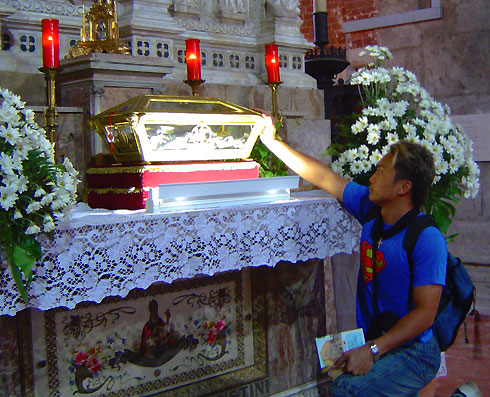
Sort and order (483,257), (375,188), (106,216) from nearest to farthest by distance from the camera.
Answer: (106,216) < (375,188) < (483,257)

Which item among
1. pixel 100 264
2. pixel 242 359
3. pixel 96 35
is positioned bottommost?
pixel 242 359

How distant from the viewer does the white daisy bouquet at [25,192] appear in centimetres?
205

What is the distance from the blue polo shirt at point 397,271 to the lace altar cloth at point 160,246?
0.98ft

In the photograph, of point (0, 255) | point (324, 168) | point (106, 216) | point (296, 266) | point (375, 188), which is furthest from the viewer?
point (296, 266)

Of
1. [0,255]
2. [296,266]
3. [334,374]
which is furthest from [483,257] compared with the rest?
[0,255]

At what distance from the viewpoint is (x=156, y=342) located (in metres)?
3.18

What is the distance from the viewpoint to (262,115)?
10.5 ft

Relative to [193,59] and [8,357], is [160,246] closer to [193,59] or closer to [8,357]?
[8,357]

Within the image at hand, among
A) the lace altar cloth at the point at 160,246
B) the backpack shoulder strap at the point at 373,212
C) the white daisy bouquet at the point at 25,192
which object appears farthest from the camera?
the backpack shoulder strap at the point at 373,212

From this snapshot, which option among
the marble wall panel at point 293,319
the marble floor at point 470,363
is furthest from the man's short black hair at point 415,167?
the marble floor at point 470,363

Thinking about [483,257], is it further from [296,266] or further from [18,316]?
[18,316]

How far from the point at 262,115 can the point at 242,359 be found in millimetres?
1276

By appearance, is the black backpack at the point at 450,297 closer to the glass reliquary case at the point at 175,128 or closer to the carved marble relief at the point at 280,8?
the glass reliquary case at the point at 175,128

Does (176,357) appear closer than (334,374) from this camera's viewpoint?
No
